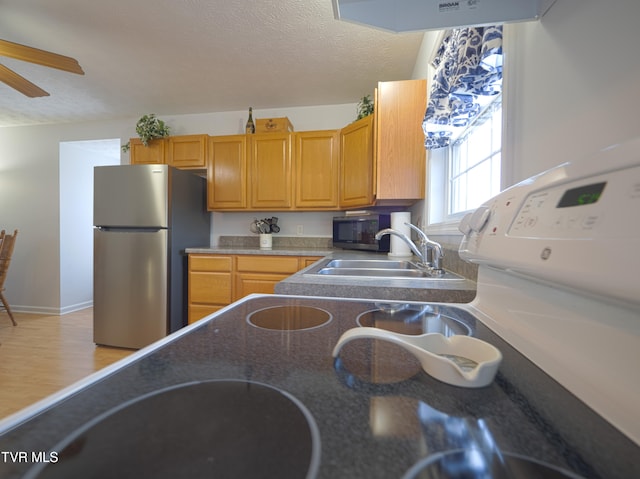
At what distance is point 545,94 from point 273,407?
849mm

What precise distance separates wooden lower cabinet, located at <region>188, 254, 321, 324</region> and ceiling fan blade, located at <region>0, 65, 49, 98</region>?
1.57 meters

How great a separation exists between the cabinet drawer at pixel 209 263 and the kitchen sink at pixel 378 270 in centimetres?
115

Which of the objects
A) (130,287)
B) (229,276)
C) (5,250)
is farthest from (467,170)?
(5,250)

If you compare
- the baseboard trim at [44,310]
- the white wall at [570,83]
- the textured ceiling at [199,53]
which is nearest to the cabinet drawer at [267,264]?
the textured ceiling at [199,53]

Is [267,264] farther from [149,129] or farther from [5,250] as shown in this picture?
[5,250]

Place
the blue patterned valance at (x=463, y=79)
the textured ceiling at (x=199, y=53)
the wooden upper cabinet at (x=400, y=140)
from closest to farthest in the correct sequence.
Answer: the blue patterned valance at (x=463, y=79)
the textured ceiling at (x=199, y=53)
the wooden upper cabinet at (x=400, y=140)

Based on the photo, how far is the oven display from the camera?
29 centimetres

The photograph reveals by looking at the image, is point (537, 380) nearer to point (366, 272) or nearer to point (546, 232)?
point (546, 232)

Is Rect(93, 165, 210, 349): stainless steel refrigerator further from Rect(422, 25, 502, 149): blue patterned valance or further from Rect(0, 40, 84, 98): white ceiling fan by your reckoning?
Rect(422, 25, 502, 149): blue patterned valance

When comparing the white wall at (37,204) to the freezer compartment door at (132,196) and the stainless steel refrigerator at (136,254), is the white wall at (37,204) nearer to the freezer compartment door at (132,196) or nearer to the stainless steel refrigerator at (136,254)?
the freezer compartment door at (132,196)

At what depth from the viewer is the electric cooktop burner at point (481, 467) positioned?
20cm

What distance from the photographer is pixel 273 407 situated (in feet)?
0.90

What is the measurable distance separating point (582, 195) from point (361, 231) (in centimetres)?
196

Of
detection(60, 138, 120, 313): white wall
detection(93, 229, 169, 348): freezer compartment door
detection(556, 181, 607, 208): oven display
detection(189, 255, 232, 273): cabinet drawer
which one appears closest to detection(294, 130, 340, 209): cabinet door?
detection(189, 255, 232, 273): cabinet drawer
